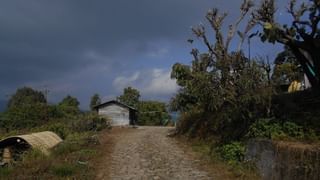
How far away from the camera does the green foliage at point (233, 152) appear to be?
56.4ft

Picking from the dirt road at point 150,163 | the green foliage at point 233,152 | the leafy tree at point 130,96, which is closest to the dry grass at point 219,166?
the green foliage at point 233,152

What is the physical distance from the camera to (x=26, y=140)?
2480 centimetres

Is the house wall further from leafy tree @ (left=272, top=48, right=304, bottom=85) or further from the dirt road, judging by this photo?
leafy tree @ (left=272, top=48, right=304, bottom=85)

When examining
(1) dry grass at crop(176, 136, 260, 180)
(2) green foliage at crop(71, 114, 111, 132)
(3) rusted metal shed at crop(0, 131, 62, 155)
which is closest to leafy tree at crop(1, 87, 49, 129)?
(2) green foliage at crop(71, 114, 111, 132)

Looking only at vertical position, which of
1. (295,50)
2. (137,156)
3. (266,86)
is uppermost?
(295,50)

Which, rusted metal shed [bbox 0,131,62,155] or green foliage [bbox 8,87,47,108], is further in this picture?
green foliage [bbox 8,87,47,108]

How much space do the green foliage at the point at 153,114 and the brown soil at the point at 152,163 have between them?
4652 cm

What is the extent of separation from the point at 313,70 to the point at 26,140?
48.8 feet

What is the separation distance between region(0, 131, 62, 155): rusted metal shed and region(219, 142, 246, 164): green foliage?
29.1 feet

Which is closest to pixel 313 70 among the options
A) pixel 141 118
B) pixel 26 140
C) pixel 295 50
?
pixel 295 50

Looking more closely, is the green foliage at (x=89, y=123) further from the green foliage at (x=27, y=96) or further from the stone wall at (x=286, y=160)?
the green foliage at (x=27, y=96)

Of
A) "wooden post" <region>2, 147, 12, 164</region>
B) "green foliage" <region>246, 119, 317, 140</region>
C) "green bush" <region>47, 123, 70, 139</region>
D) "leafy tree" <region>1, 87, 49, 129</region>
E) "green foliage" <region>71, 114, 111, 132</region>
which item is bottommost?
"wooden post" <region>2, 147, 12, 164</region>

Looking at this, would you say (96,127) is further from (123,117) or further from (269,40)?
(269,40)

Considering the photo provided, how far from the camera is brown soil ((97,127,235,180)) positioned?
52.1ft
